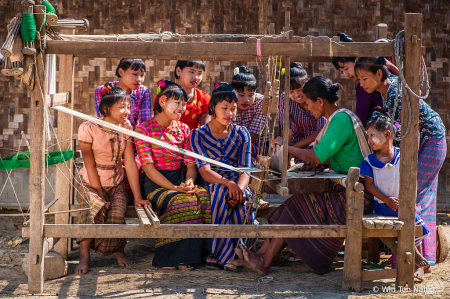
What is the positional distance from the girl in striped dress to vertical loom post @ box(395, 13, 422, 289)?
1238 mm

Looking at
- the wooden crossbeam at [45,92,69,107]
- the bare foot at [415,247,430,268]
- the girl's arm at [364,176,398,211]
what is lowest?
the bare foot at [415,247,430,268]

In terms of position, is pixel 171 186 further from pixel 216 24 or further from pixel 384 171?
pixel 216 24

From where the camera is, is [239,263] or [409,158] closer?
[409,158]

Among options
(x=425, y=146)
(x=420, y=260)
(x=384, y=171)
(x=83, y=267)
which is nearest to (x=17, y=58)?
(x=83, y=267)

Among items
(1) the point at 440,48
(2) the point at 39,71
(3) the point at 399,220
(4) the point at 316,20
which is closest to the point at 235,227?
(3) the point at 399,220

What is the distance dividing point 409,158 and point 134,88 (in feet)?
8.47

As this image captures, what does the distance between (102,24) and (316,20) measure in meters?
2.55

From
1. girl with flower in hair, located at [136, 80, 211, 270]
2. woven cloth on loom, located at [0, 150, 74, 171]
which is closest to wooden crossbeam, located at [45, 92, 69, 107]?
woven cloth on loom, located at [0, 150, 74, 171]

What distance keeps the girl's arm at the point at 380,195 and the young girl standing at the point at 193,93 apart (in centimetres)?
175

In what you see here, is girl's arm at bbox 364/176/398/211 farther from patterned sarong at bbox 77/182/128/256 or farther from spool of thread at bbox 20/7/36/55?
spool of thread at bbox 20/7/36/55

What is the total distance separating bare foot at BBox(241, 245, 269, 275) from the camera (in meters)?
3.67

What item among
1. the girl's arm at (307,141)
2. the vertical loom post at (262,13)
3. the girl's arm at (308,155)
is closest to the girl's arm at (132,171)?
the girl's arm at (308,155)

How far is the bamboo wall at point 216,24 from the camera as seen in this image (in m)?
5.39

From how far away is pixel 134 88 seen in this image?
4.45 metres
